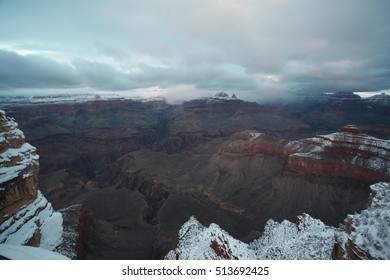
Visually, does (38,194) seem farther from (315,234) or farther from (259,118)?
(259,118)

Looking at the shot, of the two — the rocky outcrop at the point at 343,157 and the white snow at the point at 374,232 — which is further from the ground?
the white snow at the point at 374,232

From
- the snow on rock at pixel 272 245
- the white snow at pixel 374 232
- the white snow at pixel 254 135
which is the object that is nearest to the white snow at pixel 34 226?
the snow on rock at pixel 272 245

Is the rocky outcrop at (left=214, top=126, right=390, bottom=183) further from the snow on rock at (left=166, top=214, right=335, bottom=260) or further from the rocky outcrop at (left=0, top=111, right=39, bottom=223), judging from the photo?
the rocky outcrop at (left=0, top=111, right=39, bottom=223)

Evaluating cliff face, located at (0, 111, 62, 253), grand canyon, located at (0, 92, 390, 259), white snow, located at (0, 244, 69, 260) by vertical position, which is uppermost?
white snow, located at (0, 244, 69, 260)

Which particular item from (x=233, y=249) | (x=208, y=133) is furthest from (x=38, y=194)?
(x=208, y=133)

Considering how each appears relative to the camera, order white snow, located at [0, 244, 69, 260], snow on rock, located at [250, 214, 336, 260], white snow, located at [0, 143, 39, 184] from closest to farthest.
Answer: white snow, located at [0, 244, 69, 260] < white snow, located at [0, 143, 39, 184] < snow on rock, located at [250, 214, 336, 260]

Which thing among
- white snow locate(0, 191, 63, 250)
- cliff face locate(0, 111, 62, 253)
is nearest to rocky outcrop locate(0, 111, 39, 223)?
cliff face locate(0, 111, 62, 253)

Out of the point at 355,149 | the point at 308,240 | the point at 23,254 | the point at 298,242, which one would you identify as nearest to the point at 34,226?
the point at 23,254

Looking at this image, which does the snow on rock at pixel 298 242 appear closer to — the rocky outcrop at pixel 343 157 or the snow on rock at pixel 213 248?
the snow on rock at pixel 213 248
